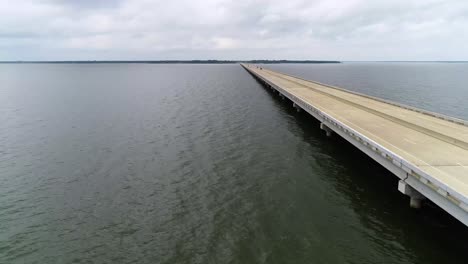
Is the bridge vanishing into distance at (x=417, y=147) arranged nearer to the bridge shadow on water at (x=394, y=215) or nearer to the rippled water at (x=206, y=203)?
the bridge shadow on water at (x=394, y=215)

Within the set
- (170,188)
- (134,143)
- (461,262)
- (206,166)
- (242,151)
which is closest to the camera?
(461,262)

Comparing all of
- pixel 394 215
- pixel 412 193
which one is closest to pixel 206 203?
pixel 394 215

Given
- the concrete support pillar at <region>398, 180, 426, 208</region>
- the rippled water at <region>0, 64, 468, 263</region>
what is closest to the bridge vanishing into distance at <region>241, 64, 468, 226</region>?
the concrete support pillar at <region>398, 180, 426, 208</region>

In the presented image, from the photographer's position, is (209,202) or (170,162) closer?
(209,202)

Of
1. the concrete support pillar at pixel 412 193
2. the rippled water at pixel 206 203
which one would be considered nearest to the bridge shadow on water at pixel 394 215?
the rippled water at pixel 206 203

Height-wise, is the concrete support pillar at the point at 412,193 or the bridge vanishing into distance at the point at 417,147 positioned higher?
the bridge vanishing into distance at the point at 417,147

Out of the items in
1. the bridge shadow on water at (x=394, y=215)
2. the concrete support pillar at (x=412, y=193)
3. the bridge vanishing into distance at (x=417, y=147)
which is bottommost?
the bridge shadow on water at (x=394, y=215)

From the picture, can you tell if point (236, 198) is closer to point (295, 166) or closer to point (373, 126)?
point (295, 166)

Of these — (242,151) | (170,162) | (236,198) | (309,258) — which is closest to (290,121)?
(242,151)
